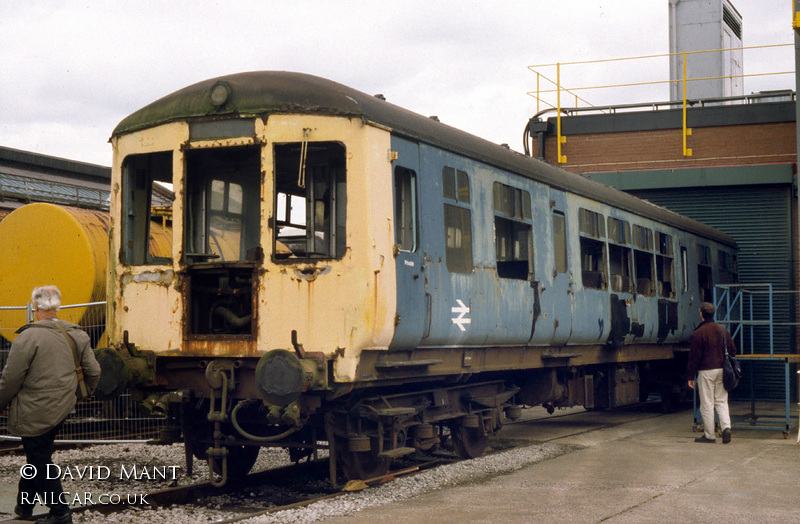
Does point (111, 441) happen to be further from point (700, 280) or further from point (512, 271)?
point (700, 280)

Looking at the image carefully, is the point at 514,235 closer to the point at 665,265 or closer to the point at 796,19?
the point at 796,19

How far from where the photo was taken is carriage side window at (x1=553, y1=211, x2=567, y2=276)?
10.9m

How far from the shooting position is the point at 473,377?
32.8 feet

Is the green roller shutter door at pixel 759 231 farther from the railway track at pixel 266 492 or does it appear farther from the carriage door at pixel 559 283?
the railway track at pixel 266 492

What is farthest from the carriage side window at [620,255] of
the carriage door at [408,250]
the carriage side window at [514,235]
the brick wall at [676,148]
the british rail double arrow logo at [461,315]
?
the brick wall at [676,148]

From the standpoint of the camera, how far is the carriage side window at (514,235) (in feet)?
32.2

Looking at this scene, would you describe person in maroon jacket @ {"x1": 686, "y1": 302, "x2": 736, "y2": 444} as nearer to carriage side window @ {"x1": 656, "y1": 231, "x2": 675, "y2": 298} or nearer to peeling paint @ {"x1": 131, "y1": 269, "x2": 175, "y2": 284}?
carriage side window @ {"x1": 656, "y1": 231, "x2": 675, "y2": 298}

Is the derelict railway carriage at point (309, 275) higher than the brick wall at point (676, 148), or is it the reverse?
the brick wall at point (676, 148)

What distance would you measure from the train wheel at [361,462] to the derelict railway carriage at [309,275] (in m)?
0.02

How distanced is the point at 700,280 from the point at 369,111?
453 inches

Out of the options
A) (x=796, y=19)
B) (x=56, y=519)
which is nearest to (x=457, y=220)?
(x=56, y=519)

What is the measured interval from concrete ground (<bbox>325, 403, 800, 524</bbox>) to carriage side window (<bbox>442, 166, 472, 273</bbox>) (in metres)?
2.05

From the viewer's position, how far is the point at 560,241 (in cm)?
1104

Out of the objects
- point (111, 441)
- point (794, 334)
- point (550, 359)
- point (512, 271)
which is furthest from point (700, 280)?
point (111, 441)
